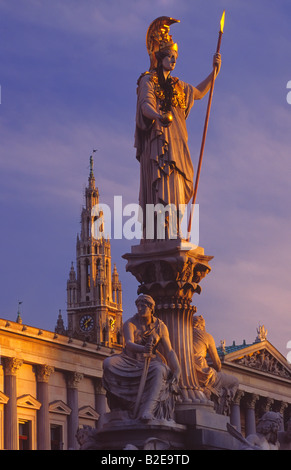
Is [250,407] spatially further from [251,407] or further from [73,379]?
[73,379]

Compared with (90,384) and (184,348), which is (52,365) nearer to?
(90,384)

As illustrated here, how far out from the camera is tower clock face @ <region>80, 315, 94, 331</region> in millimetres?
163500

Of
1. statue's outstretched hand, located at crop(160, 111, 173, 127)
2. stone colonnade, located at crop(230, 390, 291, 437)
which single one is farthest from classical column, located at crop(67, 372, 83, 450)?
statue's outstretched hand, located at crop(160, 111, 173, 127)

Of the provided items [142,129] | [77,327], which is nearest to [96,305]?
[77,327]

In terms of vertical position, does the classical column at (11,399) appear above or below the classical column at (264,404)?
below

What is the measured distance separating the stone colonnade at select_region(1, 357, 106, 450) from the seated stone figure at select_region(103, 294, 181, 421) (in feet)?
165

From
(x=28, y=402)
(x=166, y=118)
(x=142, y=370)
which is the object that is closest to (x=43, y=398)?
(x=28, y=402)

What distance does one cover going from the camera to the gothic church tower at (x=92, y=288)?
Answer: 161 metres

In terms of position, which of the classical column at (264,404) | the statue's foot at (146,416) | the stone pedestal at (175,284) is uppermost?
the classical column at (264,404)

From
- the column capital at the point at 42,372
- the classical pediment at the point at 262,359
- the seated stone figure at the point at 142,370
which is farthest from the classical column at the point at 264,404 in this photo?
the seated stone figure at the point at 142,370

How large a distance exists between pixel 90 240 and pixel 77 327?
13139 millimetres

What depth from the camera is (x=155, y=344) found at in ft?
61.7

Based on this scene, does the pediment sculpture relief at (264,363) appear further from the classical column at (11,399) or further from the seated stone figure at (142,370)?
the seated stone figure at (142,370)

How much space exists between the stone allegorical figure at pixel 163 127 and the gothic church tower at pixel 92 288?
136910mm
